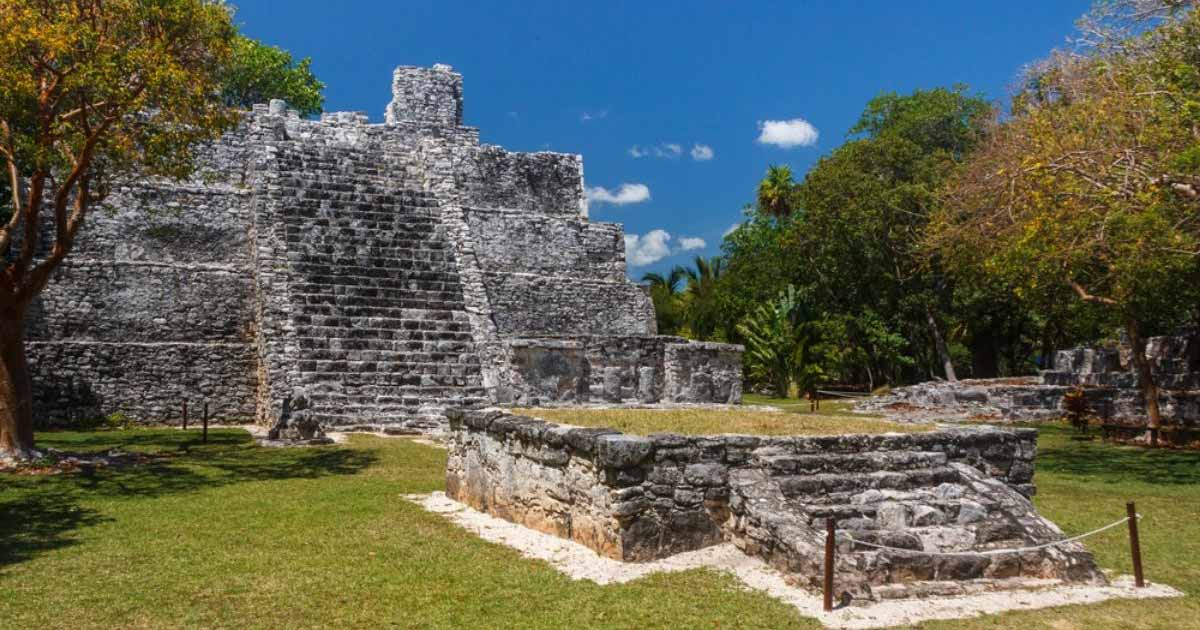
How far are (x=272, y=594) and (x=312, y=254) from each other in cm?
1205

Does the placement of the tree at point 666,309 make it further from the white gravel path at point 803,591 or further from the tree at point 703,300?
the white gravel path at point 803,591

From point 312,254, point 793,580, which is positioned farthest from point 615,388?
point 793,580

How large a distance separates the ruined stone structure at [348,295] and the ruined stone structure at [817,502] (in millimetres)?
7051

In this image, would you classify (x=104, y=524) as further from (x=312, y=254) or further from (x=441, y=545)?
(x=312, y=254)

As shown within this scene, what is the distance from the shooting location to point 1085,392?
1892cm

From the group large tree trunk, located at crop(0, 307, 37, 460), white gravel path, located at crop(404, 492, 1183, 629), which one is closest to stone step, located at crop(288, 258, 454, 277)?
large tree trunk, located at crop(0, 307, 37, 460)

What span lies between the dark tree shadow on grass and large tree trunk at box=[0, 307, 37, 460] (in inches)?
30.7

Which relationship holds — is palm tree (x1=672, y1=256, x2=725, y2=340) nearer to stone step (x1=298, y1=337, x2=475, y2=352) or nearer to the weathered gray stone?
stone step (x1=298, y1=337, x2=475, y2=352)

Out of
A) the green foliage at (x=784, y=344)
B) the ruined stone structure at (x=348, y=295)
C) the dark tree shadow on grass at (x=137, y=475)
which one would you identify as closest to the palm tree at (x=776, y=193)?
the green foliage at (x=784, y=344)

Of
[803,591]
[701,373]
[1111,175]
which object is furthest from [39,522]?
[1111,175]

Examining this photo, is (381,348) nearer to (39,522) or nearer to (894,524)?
(39,522)

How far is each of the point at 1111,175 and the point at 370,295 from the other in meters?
11.4

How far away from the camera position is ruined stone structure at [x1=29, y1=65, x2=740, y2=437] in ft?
46.3

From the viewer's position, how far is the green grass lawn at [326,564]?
4.75 meters
